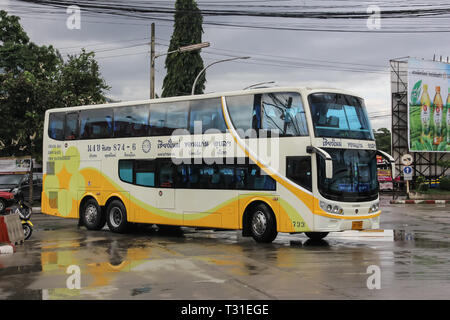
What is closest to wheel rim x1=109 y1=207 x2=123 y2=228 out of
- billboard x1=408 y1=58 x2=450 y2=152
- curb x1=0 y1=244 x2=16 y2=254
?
curb x1=0 y1=244 x2=16 y2=254

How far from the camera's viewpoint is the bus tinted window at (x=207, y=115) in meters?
17.2

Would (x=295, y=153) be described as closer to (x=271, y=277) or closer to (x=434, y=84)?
(x=271, y=277)

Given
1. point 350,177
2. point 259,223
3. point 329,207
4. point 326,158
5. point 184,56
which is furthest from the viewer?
point 184,56

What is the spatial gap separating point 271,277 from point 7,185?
24.3 metres

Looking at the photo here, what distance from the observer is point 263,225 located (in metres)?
16.3

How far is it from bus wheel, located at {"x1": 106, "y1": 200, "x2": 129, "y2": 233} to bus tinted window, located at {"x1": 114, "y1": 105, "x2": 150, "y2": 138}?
7.29 feet

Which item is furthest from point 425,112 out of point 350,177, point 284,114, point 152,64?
point 284,114

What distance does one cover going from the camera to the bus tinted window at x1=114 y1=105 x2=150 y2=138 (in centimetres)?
1909

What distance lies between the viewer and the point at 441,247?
15297mm

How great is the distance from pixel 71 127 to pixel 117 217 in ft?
11.7

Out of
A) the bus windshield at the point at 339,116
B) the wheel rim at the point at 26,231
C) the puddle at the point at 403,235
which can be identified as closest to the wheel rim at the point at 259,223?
the bus windshield at the point at 339,116

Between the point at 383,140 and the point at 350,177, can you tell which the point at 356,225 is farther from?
the point at 383,140

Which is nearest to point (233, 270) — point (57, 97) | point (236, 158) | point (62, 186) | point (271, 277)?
point (271, 277)

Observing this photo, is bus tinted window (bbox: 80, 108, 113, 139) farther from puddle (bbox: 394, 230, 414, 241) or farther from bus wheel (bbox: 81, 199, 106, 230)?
puddle (bbox: 394, 230, 414, 241)
